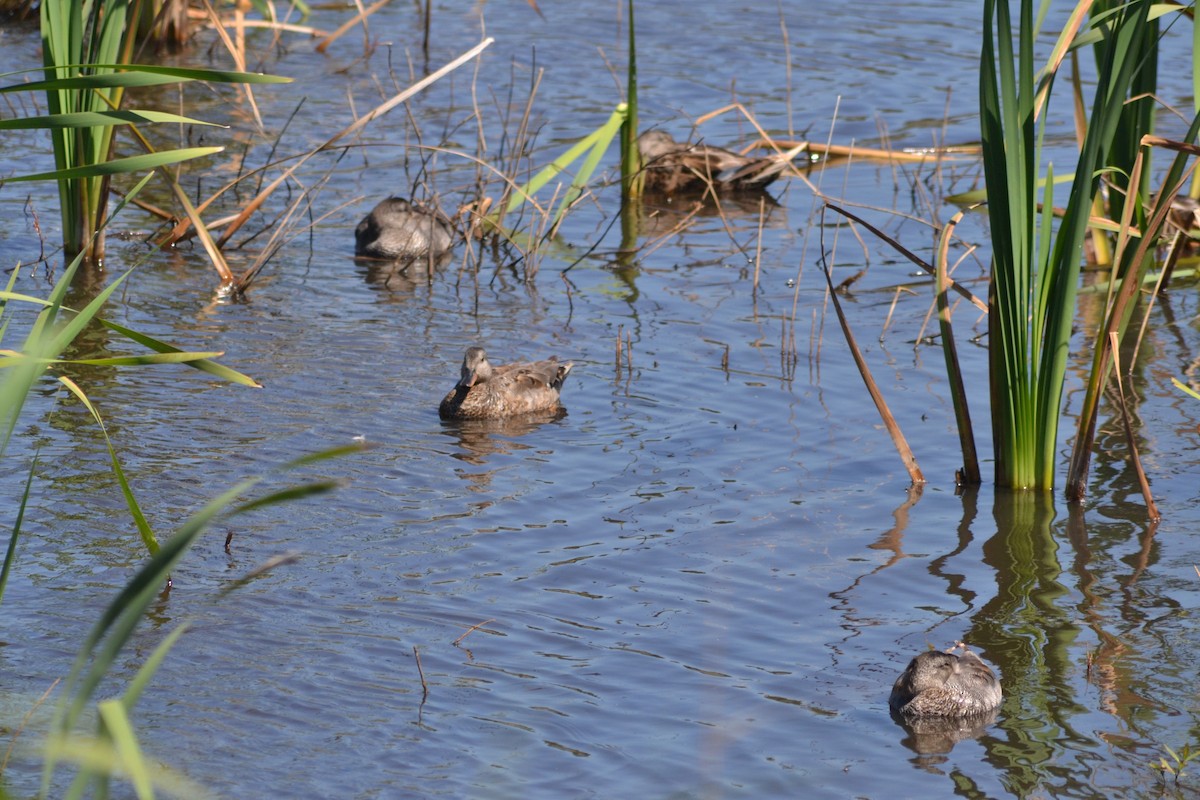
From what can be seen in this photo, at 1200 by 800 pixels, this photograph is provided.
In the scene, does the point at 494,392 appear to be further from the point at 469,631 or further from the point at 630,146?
the point at 630,146

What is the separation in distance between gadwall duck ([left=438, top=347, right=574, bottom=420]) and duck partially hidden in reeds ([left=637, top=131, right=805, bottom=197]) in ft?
14.3

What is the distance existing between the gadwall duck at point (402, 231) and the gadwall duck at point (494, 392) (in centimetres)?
244

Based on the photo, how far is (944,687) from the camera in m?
4.53

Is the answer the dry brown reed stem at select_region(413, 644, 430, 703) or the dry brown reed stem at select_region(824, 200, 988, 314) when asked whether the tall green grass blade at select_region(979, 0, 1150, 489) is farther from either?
the dry brown reed stem at select_region(413, 644, 430, 703)

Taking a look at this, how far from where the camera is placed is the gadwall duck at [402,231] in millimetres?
9984

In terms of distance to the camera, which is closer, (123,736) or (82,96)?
(123,736)

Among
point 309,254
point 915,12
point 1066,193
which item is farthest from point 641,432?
point 915,12

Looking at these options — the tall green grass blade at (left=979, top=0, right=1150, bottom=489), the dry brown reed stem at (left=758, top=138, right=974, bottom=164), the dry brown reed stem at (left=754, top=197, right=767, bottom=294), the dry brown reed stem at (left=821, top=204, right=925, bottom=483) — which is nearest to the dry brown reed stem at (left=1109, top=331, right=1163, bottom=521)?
the tall green grass blade at (left=979, top=0, right=1150, bottom=489)

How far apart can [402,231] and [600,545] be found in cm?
456

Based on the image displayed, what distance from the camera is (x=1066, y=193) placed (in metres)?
10.5

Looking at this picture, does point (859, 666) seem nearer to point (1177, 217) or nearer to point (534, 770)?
point (534, 770)

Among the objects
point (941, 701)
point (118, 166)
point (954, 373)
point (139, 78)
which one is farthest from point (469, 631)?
point (954, 373)

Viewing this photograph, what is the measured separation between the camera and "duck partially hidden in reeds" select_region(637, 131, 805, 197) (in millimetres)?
11773

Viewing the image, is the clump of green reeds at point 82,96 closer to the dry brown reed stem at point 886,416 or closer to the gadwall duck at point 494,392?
the gadwall duck at point 494,392
